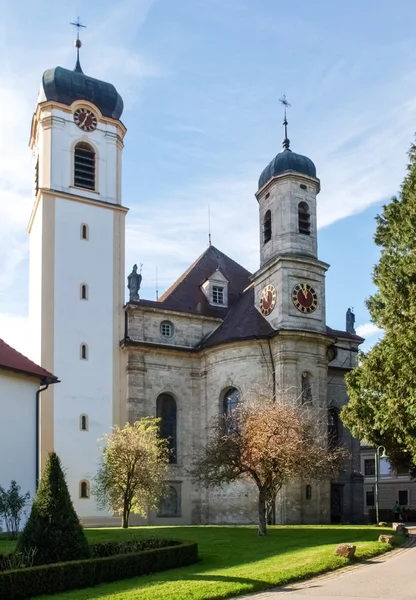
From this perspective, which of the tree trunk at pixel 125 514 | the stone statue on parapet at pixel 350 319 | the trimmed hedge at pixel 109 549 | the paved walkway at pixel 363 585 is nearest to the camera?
the paved walkway at pixel 363 585

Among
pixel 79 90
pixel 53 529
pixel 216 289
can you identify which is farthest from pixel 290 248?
pixel 53 529

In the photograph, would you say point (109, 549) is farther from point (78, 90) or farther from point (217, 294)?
point (78, 90)

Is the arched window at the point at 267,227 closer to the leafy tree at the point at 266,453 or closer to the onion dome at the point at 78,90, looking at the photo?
the onion dome at the point at 78,90

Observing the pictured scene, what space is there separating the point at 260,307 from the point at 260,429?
16.3m

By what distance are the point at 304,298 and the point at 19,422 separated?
18114 millimetres

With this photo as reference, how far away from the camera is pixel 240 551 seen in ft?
73.8

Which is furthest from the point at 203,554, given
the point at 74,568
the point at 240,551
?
the point at 74,568

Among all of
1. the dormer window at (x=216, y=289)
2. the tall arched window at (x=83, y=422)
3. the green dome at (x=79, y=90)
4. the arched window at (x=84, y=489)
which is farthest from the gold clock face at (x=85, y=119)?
the arched window at (x=84, y=489)

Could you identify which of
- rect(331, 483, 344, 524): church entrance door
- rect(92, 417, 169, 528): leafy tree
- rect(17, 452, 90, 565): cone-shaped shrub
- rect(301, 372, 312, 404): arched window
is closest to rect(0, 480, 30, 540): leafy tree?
rect(92, 417, 169, 528): leafy tree

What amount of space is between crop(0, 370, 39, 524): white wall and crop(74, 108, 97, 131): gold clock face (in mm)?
20443

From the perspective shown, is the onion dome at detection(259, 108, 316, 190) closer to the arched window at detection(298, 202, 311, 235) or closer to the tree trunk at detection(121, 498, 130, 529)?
the arched window at detection(298, 202, 311, 235)

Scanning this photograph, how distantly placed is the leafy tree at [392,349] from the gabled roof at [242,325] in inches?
570

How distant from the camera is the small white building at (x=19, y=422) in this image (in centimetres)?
3053

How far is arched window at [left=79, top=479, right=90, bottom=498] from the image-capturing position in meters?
41.3
